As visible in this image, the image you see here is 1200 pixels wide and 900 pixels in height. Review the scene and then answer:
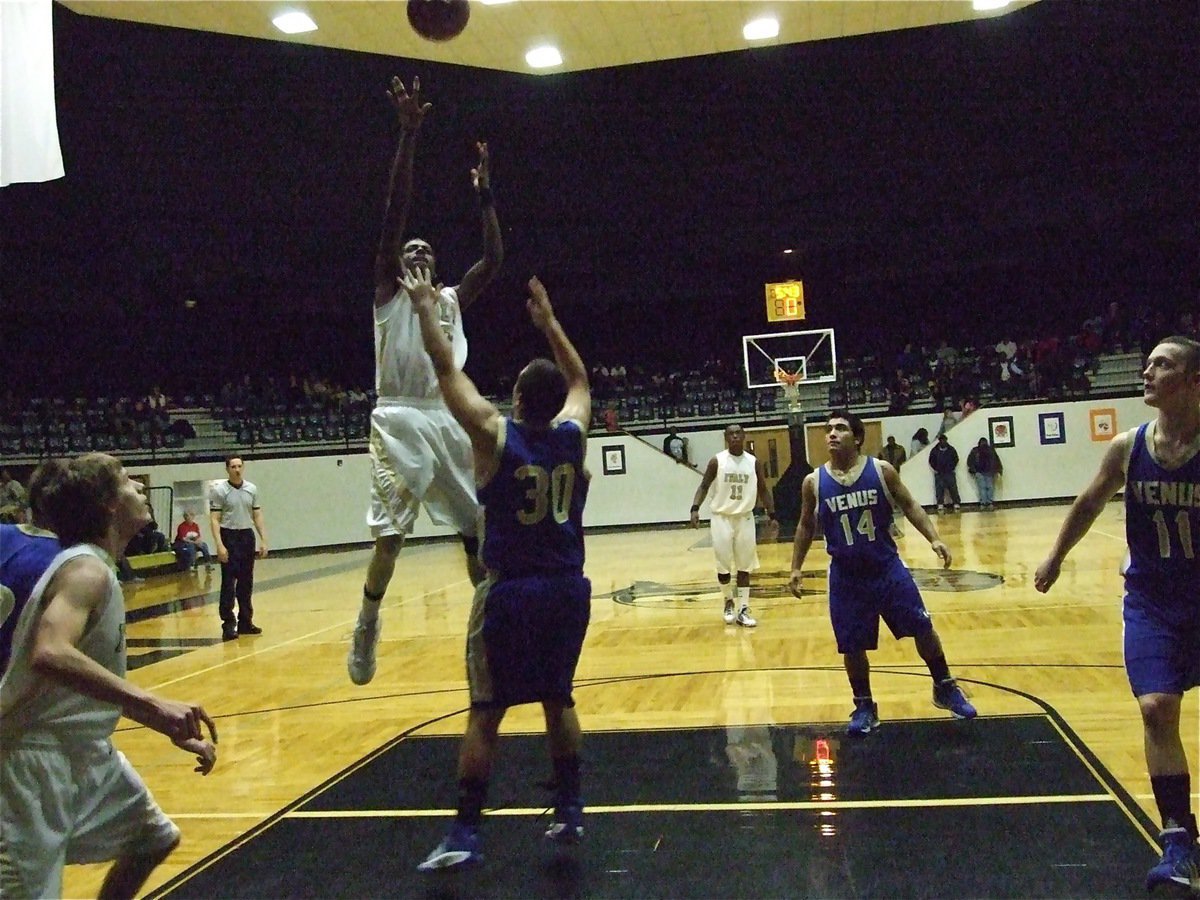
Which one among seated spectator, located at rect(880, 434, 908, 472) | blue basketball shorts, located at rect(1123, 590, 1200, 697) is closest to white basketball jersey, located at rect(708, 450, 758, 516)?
blue basketball shorts, located at rect(1123, 590, 1200, 697)

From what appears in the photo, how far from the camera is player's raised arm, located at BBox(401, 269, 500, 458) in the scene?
3500mm

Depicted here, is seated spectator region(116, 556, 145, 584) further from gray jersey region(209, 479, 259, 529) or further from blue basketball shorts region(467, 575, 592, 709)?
blue basketball shorts region(467, 575, 592, 709)

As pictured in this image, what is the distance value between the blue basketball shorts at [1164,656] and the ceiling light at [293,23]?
32.2 ft

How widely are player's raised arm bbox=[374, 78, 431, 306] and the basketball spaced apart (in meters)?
0.69

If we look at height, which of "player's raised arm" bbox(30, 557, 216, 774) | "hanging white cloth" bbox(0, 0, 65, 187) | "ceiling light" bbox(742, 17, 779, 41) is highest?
"ceiling light" bbox(742, 17, 779, 41)

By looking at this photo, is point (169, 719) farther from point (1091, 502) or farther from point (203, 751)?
point (1091, 502)

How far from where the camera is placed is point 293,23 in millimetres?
10625

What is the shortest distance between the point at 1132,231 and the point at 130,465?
74.3 ft

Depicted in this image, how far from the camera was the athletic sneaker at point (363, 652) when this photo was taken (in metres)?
4.66

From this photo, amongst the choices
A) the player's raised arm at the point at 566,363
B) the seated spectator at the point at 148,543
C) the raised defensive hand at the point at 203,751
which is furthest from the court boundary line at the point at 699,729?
the seated spectator at the point at 148,543

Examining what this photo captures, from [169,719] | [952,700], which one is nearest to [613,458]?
[952,700]

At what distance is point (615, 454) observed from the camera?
77.3 feet

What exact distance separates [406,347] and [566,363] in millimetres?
926

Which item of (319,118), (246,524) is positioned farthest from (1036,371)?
(246,524)
